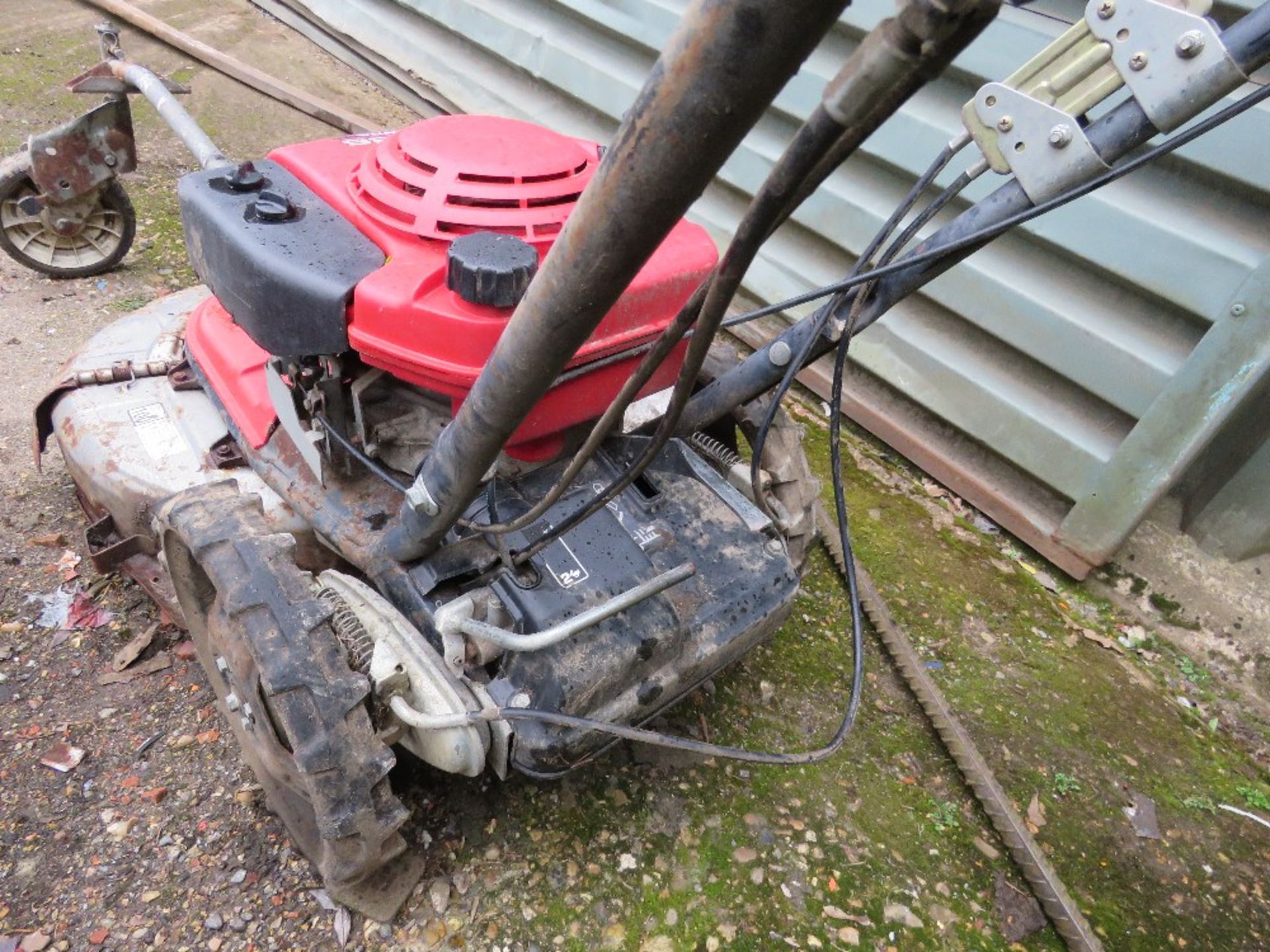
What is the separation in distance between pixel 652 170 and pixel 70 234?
3.02 m

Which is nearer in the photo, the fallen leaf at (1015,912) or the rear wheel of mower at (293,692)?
the rear wheel of mower at (293,692)

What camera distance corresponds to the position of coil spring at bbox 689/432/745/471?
204 cm

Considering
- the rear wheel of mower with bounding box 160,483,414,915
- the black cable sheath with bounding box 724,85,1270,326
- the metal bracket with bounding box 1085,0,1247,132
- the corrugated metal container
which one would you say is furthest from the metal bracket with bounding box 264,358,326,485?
the corrugated metal container

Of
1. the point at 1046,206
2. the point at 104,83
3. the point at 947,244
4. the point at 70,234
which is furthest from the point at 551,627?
the point at 70,234

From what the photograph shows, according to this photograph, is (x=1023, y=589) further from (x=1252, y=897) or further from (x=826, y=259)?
(x=826, y=259)

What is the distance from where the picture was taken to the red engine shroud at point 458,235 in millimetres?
1416

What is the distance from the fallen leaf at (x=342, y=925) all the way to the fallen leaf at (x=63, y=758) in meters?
0.69

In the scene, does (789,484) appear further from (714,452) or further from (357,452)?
(357,452)

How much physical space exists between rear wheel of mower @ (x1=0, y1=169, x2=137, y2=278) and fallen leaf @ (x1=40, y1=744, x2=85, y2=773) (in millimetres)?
1889

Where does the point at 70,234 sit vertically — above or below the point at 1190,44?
below

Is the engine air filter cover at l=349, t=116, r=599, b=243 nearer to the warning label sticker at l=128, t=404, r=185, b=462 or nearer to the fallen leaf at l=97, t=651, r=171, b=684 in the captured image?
the warning label sticker at l=128, t=404, r=185, b=462

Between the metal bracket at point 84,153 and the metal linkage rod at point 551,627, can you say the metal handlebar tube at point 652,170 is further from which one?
the metal bracket at point 84,153

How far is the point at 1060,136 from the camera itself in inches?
44.4

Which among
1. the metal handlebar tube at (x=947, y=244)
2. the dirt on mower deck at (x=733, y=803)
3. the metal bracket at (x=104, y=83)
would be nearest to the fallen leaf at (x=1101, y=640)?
the dirt on mower deck at (x=733, y=803)
